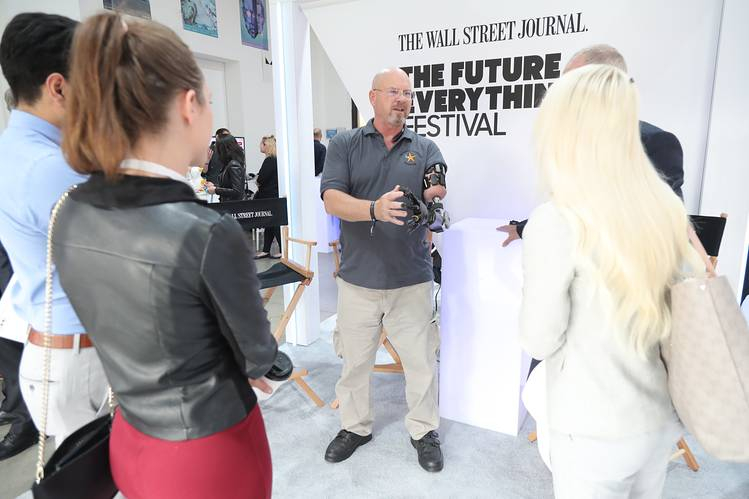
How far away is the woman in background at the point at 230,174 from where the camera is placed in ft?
19.5

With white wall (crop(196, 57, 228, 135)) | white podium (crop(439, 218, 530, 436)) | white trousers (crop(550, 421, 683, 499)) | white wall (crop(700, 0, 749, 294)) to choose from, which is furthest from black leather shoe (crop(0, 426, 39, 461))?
white wall (crop(196, 57, 228, 135))

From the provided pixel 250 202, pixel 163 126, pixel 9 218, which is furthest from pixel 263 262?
pixel 163 126

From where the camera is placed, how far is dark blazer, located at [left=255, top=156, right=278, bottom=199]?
6191 millimetres

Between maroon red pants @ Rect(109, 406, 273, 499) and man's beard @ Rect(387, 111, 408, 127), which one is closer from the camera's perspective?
maroon red pants @ Rect(109, 406, 273, 499)

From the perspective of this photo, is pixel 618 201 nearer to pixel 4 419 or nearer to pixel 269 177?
pixel 4 419

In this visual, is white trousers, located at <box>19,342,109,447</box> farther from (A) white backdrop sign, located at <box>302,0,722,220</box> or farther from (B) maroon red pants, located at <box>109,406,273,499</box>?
(A) white backdrop sign, located at <box>302,0,722,220</box>

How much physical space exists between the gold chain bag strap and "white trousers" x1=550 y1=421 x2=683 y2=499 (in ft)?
3.24

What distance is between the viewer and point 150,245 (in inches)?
30.9

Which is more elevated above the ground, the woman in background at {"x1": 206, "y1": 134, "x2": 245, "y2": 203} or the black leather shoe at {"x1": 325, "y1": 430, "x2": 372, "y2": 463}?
the woman in background at {"x1": 206, "y1": 134, "x2": 245, "y2": 203}

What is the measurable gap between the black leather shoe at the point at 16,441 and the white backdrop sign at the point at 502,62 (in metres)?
2.54

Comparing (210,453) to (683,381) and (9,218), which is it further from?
(683,381)

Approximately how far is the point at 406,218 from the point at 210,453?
1.28 m

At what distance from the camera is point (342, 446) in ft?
7.68

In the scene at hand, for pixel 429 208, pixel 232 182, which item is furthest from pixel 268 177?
pixel 429 208
